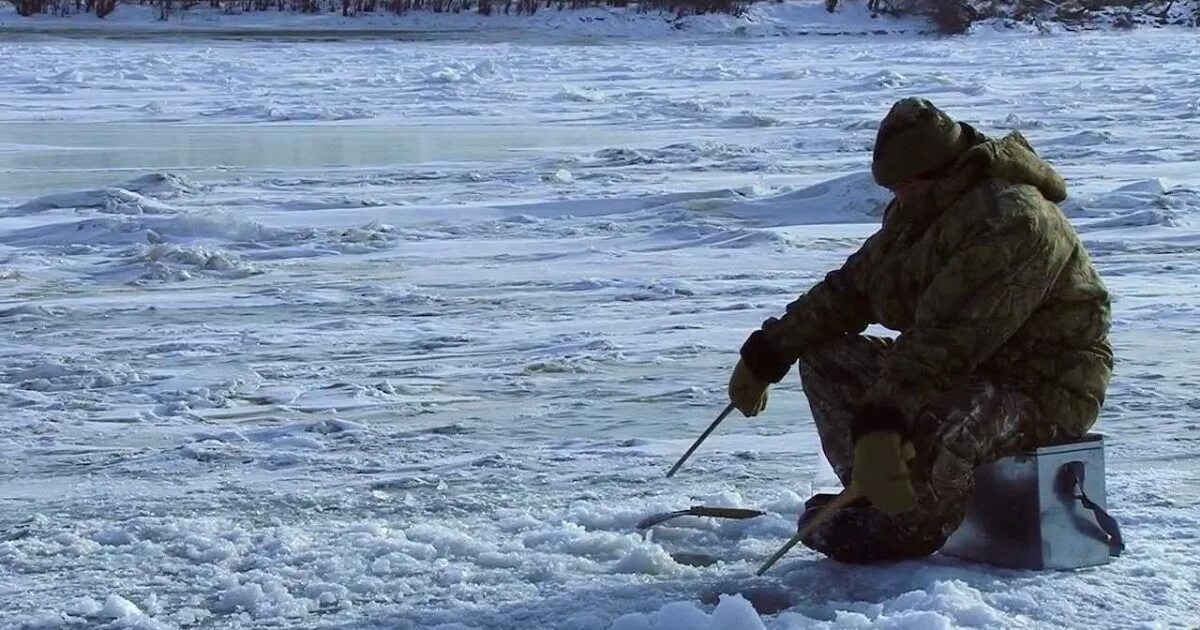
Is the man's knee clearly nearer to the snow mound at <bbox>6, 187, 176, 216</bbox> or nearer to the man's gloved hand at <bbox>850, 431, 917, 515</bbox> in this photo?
the man's gloved hand at <bbox>850, 431, 917, 515</bbox>

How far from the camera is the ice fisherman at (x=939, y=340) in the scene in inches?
124

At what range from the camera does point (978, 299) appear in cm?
316

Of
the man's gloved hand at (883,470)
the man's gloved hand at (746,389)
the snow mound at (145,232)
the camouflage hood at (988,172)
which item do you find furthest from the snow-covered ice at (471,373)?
the camouflage hood at (988,172)

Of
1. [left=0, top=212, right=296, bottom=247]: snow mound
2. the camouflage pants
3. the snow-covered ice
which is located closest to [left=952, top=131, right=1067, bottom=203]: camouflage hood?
the camouflage pants

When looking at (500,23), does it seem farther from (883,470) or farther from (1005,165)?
(883,470)

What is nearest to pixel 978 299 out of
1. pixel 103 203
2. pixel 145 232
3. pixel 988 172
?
pixel 988 172

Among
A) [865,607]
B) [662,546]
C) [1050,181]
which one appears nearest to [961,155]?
[1050,181]

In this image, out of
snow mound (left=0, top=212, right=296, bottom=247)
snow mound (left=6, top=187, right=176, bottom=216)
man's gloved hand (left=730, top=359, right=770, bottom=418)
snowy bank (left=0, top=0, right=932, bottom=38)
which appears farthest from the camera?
snowy bank (left=0, top=0, right=932, bottom=38)

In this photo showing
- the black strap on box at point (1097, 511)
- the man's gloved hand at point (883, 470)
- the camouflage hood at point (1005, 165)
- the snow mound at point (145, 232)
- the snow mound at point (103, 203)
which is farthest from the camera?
the snow mound at point (103, 203)

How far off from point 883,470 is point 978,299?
373 mm

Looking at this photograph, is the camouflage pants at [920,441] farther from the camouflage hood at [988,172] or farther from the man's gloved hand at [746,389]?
Result: the camouflage hood at [988,172]

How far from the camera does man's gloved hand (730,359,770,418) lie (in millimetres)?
3646

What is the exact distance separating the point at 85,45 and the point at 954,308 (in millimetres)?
23438

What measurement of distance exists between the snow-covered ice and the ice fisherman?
0.79 feet
